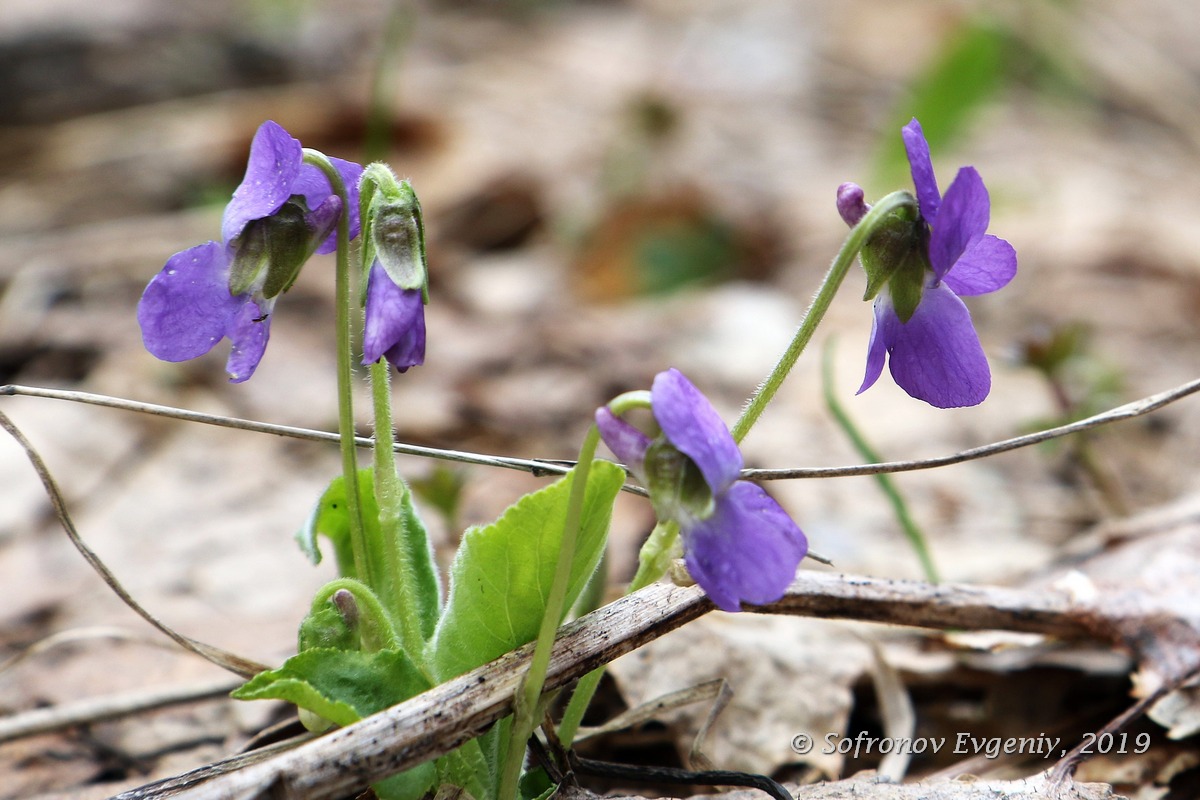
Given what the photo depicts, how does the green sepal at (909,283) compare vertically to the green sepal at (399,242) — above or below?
below

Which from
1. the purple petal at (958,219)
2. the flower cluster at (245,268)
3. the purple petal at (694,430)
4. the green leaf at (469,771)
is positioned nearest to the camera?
the purple petal at (694,430)

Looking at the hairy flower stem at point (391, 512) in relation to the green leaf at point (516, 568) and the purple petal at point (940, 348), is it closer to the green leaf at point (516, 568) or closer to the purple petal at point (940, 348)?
the green leaf at point (516, 568)

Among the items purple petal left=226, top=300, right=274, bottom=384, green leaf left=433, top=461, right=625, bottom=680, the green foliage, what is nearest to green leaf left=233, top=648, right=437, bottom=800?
the green foliage

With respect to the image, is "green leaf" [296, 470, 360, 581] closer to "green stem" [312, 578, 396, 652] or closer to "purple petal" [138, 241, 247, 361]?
"green stem" [312, 578, 396, 652]

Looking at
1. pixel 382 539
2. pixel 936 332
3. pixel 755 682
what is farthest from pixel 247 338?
pixel 755 682

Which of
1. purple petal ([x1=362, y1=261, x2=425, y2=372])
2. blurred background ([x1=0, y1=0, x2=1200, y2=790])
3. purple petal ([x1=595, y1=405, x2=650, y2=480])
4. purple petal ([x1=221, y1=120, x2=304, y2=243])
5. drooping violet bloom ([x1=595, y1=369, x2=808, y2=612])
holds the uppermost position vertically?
blurred background ([x1=0, y1=0, x2=1200, y2=790])

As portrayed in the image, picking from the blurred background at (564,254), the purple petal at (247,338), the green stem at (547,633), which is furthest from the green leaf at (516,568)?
the blurred background at (564,254)

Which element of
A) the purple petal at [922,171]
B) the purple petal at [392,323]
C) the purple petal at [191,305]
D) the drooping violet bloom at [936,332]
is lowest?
the drooping violet bloom at [936,332]

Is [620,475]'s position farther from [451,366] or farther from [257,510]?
[451,366]
